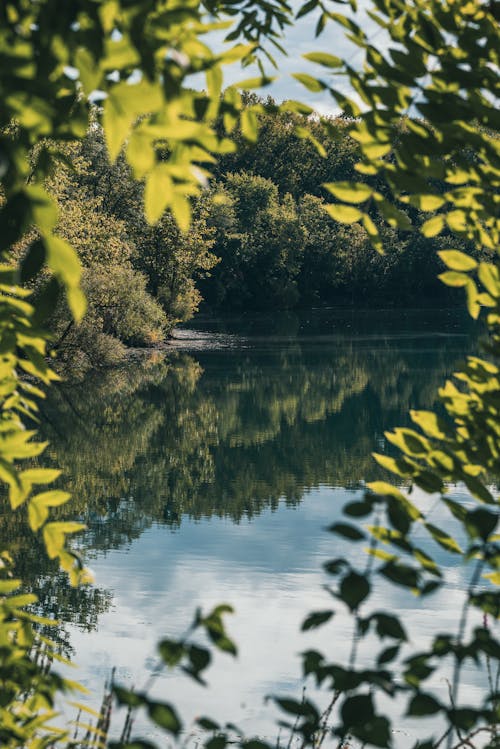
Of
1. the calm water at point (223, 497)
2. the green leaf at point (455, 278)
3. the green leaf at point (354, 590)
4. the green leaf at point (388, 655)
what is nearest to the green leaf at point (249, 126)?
the green leaf at point (455, 278)

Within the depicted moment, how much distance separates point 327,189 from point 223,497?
16.7 m

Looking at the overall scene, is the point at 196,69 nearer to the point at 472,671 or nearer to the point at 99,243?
the point at 472,671

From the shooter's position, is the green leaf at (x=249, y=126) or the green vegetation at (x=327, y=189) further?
the green leaf at (x=249, y=126)

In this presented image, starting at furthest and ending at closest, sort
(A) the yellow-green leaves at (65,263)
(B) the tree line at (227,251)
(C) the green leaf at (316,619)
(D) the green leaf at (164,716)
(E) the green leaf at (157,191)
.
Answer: (B) the tree line at (227,251) → (C) the green leaf at (316,619) → (D) the green leaf at (164,716) → (E) the green leaf at (157,191) → (A) the yellow-green leaves at (65,263)

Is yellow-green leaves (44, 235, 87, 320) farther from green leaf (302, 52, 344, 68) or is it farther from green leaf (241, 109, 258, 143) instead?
green leaf (302, 52, 344, 68)

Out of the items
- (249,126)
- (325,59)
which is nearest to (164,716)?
(249,126)

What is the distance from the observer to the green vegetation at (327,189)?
1.61m

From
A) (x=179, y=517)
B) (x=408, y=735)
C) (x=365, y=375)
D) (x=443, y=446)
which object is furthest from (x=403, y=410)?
(x=443, y=446)

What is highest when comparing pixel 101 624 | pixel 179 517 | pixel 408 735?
pixel 408 735

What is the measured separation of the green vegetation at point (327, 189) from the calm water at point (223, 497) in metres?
4.55

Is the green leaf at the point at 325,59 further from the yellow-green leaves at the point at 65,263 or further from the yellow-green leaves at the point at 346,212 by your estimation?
the yellow-green leaves at the point at 65,263

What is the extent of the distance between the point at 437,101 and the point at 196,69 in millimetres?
651

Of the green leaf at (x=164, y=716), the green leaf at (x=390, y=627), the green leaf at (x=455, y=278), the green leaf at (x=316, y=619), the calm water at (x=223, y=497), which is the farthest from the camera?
the calm water at (x=223, y=497)

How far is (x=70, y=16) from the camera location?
62.4 inches
